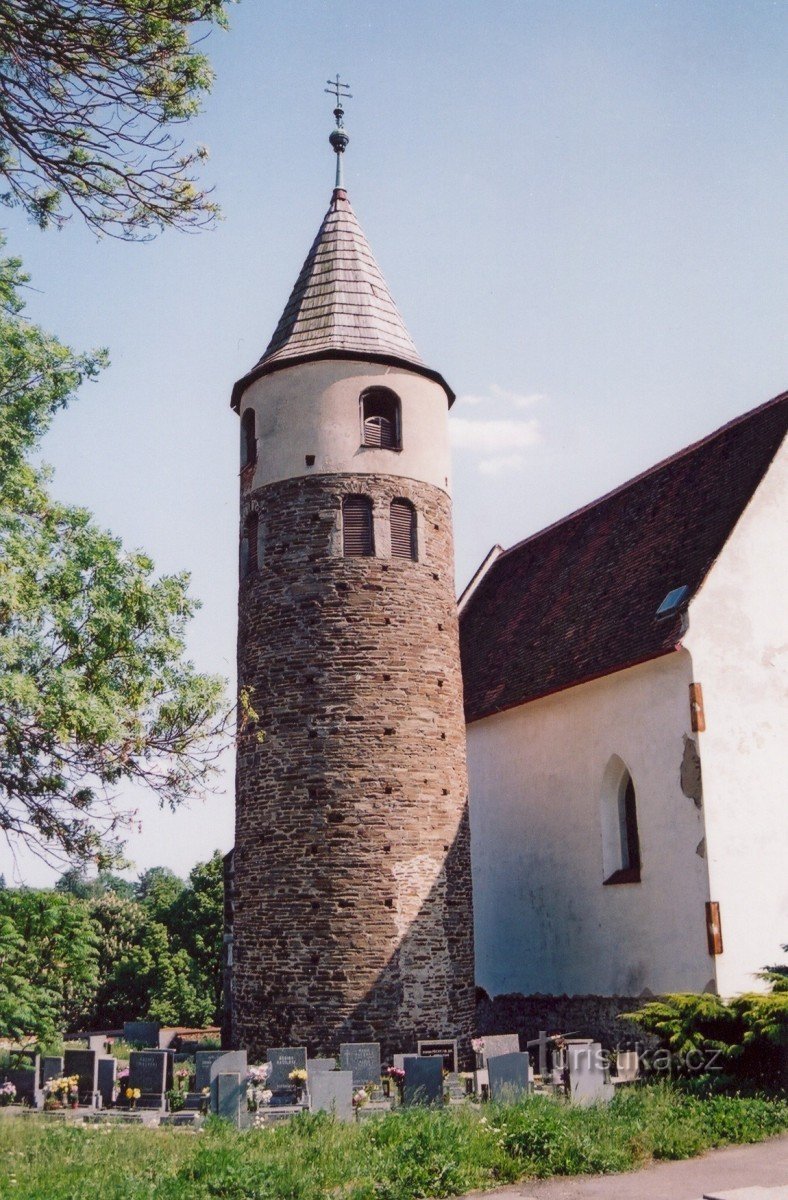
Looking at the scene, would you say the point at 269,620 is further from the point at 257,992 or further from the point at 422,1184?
the point at 422,1184

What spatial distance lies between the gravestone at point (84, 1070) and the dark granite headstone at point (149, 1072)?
523 millimetres

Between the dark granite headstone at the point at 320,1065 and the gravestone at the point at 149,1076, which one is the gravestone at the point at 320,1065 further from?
the gravestone at the point at 149,1076

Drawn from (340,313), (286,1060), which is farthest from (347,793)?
(340,313)

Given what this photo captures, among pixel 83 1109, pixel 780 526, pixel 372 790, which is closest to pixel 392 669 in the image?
pixel 372 790

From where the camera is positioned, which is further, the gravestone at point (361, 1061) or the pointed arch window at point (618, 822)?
the pointed arch window at point (618, 822)

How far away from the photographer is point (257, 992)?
18844 millimetres

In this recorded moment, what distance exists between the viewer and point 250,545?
21.3 m

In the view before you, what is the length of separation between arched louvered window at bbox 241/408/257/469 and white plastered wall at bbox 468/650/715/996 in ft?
24.0

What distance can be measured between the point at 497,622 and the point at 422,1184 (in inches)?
666

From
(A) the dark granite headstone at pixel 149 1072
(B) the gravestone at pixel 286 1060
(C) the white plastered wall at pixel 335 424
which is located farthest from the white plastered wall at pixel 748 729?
(A) the dark granite headstone at pixel 149 1072

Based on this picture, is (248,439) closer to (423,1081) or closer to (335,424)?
(335,424)

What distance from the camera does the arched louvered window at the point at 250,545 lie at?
21.0 m

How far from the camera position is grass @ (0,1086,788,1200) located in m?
9.93

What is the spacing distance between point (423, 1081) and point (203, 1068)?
10.5 feet
